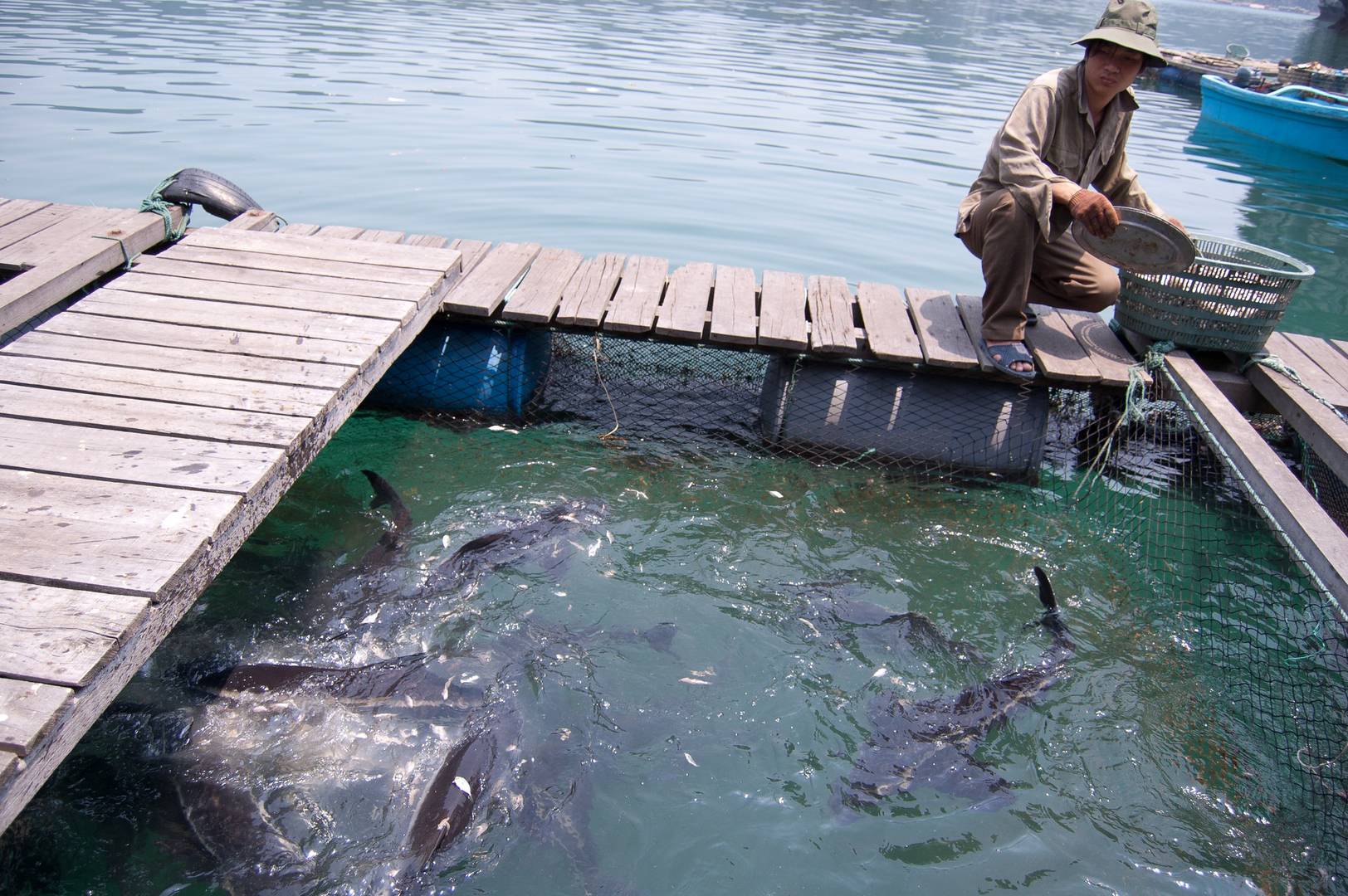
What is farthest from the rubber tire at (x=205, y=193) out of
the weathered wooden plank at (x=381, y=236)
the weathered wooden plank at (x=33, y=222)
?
the weathered wooden plank at (x=381, y=236)

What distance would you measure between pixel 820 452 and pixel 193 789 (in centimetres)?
383

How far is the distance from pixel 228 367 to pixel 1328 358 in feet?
21.9

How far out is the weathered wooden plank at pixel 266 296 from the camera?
4793mm

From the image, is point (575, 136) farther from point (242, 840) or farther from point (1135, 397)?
point (242, 840)

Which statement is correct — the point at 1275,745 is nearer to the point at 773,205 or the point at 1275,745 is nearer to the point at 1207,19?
the point at 773,205

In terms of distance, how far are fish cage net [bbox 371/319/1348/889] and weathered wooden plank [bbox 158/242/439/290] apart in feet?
1.72

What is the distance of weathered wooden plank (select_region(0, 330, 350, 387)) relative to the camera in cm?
401

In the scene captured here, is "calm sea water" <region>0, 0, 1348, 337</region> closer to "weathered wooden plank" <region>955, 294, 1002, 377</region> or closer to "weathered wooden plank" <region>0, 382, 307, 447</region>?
"weathered wooden plank" <region>955, 294, 1002, 377</region>

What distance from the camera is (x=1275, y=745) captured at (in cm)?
375

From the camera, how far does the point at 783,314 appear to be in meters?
5.66

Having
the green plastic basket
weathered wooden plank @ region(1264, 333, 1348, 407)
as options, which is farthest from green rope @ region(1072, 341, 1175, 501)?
weathered wooden plank @ region(1264, 333, 1348, 407)

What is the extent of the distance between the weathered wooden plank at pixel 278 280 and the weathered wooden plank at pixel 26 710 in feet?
10.1

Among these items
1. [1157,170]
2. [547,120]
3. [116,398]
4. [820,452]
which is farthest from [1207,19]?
[116,398]

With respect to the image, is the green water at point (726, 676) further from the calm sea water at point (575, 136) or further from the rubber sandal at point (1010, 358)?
the calm sea water at point (575, 136)
